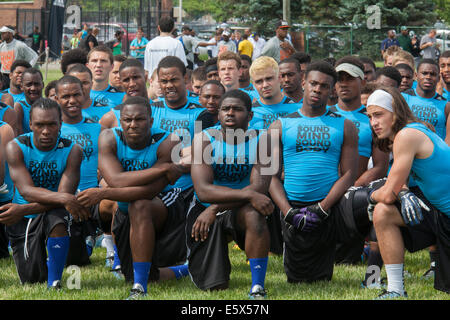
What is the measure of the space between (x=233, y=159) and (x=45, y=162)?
1.73 m

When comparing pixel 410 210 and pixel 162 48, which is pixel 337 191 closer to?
pixel 410 210

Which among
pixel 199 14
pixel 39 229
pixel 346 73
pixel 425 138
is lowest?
pixel 39 229

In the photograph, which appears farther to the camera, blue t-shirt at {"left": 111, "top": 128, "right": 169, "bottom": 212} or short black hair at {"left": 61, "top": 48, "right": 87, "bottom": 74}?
short black hair at {"left": 61, "top": 48, "right": 87, "bottom": 74}

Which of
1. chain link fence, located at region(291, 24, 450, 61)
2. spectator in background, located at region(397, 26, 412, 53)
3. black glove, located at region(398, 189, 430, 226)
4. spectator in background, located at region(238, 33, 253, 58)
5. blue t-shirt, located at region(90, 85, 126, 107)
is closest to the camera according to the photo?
black glove, located at region(398, 189, 430, 226)

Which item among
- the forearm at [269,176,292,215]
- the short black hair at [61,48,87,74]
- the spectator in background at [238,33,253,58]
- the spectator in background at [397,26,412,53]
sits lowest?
the forearm at [269,176,292,215]

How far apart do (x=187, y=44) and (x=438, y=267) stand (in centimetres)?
1760

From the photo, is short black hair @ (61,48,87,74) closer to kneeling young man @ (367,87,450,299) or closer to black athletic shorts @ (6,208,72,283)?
black athletic shorts @ (6,208,72,283)

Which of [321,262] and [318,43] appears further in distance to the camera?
[318,43]

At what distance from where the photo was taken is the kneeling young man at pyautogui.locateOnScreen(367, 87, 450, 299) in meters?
5.73

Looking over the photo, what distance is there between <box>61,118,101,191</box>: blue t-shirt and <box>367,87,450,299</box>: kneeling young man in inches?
120

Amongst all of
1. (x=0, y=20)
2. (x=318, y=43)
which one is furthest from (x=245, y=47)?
(x=0, y=20)

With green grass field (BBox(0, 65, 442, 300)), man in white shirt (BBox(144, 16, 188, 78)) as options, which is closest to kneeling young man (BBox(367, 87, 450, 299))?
green grass field (BBox(0, 65, 442, 300))

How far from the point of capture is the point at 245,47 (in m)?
24.1
